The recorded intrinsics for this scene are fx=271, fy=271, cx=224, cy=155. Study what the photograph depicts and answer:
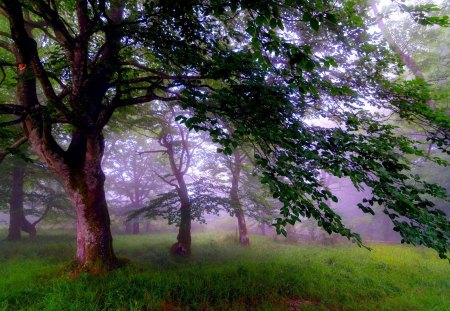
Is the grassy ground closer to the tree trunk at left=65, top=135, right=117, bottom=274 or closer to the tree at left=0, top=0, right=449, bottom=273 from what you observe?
the tree trunk at left=65, top=135, right=117, bottom=274

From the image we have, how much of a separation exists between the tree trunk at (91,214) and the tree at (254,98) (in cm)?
3

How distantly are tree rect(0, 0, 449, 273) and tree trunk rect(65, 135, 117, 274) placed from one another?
1.2 inches

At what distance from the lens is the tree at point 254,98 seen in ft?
12.0

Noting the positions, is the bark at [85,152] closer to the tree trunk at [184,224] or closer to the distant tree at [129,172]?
the tree trunk at [184,224]

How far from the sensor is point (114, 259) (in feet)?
29.1

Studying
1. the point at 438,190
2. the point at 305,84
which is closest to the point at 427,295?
the point at 438,190

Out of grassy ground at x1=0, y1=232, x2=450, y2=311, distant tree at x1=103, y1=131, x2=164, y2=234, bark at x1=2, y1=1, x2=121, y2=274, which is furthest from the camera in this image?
distant tree at x1=103, y1=131, x2=164, y2=234

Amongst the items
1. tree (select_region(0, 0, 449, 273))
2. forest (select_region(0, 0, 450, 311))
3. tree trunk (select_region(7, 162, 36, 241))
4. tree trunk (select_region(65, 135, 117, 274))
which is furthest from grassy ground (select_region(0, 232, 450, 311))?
tree trunk (select_region(7, 162, 36, 241))

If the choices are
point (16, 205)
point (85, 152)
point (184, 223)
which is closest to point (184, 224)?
point (184, 223)

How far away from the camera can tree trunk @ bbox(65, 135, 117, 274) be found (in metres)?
8.45

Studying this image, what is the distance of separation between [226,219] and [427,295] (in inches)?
1561

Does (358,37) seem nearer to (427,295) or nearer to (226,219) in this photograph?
(427,295)

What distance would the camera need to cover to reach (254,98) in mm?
5207

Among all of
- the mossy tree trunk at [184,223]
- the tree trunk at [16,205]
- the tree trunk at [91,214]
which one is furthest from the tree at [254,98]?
the tree trunk at [16,205]
